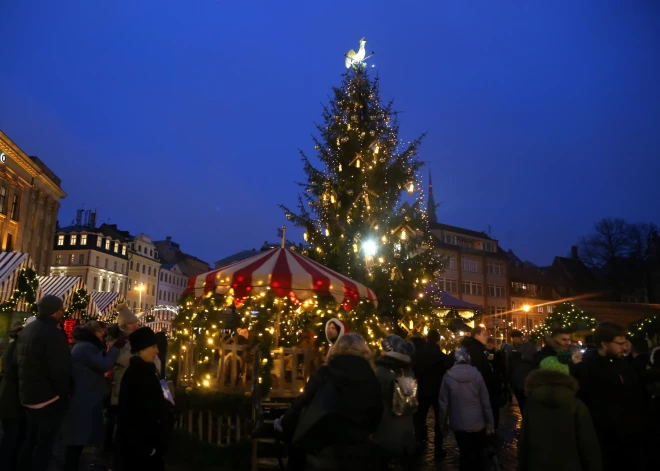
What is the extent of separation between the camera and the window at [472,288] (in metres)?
58.0

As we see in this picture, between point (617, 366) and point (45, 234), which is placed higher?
point (45, 234)

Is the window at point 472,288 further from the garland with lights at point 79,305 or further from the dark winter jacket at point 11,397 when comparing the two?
the dark winter jacket at point 11,397

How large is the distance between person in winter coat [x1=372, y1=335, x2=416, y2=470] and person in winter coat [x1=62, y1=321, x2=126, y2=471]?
3.43 meters

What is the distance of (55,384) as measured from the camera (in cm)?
563

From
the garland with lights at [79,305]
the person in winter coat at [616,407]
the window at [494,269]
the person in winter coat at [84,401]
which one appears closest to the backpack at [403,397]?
the person in winter coat at [616,407]

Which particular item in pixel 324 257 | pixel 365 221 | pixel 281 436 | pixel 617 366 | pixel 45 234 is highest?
pixel 45 234

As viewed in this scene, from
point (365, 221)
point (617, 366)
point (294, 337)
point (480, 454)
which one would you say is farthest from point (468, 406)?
point (365, 221)

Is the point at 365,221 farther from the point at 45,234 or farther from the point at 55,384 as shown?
the point at 45,234

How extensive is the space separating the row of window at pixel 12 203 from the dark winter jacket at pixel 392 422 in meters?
43.7

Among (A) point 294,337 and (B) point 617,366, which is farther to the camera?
(A) point 294,337

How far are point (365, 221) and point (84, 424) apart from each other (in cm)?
1321

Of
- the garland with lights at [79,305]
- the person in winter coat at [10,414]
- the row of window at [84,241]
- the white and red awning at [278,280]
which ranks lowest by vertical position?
the person in winter coat at [10,414]

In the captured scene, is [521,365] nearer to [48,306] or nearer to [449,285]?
[48,306]

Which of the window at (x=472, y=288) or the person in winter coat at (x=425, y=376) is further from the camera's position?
the window at (x=472, y=288)
